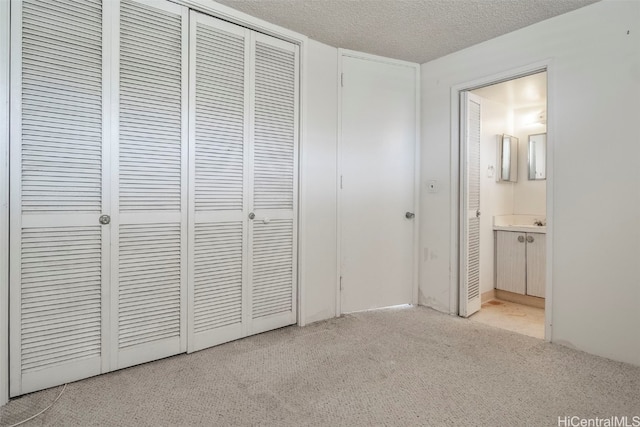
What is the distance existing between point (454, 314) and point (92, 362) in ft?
9.03

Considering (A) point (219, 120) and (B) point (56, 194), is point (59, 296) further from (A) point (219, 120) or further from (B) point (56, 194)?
(A) point (219, 120)

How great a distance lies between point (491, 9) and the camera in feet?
7.49

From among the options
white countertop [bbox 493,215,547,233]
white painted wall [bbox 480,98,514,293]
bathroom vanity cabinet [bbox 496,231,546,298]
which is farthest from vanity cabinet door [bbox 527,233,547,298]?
white painted wall [bbox 480,98,514,293]

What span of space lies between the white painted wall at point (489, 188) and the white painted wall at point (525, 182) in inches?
8.5

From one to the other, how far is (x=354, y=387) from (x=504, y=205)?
9.91 ft

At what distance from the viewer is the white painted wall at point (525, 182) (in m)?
3.83

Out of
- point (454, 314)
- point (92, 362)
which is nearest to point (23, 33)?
point (92, 362)

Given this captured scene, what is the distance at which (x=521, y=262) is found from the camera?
346 centimetres

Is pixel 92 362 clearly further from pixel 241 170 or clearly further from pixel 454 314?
pixel 454 314

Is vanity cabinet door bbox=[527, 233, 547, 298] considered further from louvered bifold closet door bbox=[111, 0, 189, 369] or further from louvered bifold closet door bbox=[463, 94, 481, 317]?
louvered bifold closet door bbox=[111, 0, 189, 369]

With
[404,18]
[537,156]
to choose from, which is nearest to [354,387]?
[404,18]

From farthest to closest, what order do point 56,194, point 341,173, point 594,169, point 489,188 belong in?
point 489,188 → point 341,173 → point 594,169 → point 56,194

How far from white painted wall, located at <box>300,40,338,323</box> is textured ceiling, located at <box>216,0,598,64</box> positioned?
26 cm

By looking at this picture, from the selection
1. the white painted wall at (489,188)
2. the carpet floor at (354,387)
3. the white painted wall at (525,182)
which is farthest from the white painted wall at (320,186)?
the white painted wall at (525,182)
